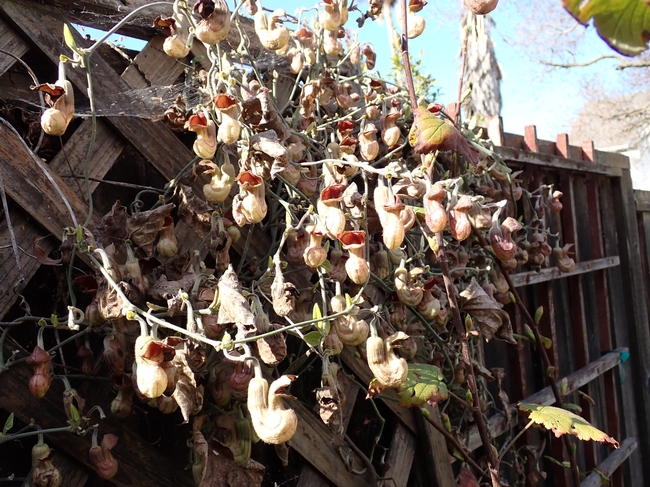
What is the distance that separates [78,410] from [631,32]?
1.03 metres

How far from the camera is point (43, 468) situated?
1.06 meters

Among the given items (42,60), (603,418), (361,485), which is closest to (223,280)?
(42,60)

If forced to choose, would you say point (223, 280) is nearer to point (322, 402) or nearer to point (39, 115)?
point (322, 402)

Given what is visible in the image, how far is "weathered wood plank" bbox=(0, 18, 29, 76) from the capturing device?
4.09ft

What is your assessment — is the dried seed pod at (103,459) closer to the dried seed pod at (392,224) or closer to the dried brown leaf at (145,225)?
the dried brown leaf at (145,225)

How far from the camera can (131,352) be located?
3.84 feet

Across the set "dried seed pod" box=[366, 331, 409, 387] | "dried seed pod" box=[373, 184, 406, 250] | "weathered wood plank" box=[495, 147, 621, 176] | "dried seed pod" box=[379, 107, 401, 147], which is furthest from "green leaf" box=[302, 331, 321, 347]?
"weathered wood plank" box=[495, 147, 621, 176]

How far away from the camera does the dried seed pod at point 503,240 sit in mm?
1398

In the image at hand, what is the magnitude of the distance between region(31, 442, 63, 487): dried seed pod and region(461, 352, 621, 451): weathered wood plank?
132 cm

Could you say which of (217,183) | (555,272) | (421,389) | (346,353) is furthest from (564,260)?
(217,183)

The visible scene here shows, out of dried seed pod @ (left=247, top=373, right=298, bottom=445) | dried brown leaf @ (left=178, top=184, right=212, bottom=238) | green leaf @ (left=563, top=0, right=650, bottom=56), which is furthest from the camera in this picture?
dried brown leaf @ (left=178, top=184, right=212, bottom=238)

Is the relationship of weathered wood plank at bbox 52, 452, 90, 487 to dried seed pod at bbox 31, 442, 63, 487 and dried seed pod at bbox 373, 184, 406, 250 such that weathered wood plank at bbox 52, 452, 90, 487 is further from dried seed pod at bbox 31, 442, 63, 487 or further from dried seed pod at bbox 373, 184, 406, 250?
dried seed pod at bbox 373, 184, 406, 250

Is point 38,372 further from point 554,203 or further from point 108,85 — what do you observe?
point 554,203

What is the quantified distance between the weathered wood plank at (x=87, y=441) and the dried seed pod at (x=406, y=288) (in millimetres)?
627
